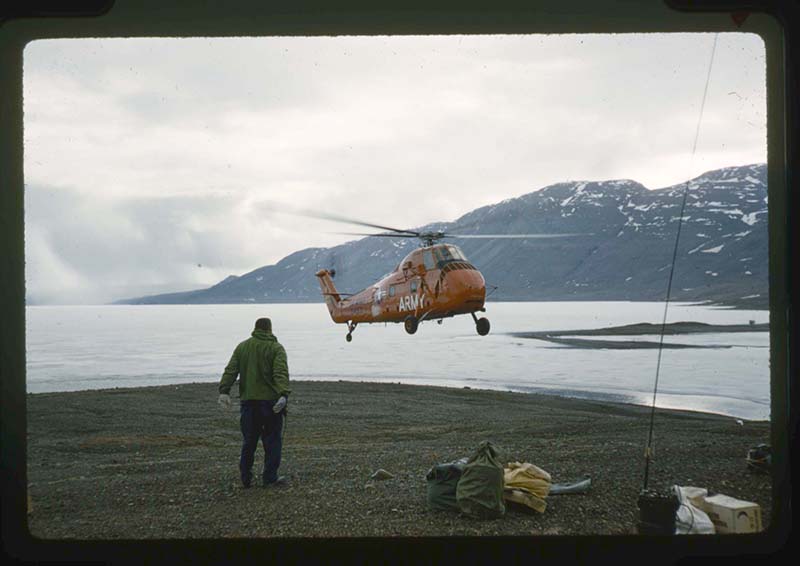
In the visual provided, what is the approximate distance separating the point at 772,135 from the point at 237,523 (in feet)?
15.6

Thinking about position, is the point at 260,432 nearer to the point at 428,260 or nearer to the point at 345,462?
the point at 345,462

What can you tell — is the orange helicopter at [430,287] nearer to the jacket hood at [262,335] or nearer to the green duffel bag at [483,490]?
the jacket hood at [262,335]

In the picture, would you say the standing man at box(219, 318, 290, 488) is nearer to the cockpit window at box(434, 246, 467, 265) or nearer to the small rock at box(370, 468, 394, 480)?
the small rock at box(370, 468, 394, 480)

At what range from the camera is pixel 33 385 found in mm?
17203

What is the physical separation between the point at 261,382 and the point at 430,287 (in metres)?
4.22

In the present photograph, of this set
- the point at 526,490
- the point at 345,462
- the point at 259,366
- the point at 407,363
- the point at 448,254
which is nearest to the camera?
the point at 526,490

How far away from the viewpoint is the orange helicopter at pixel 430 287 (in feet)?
30.4

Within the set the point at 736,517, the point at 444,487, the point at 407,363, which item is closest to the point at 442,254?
the point at 444,487

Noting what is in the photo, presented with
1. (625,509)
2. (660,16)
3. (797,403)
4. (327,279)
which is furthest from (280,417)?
(327,279)

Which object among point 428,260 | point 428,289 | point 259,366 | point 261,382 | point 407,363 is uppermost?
point 428,260

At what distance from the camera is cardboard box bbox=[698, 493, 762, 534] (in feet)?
14.2

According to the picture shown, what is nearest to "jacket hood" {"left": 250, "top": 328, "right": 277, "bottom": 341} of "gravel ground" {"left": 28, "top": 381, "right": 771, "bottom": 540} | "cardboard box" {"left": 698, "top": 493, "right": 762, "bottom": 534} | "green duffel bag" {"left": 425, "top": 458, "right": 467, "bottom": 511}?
"gravel ground" {"left": 28, "top": 381, "right": 771, "bottom": 540}

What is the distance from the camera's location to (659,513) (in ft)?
14.2

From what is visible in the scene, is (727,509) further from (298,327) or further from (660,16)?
(298,327)
